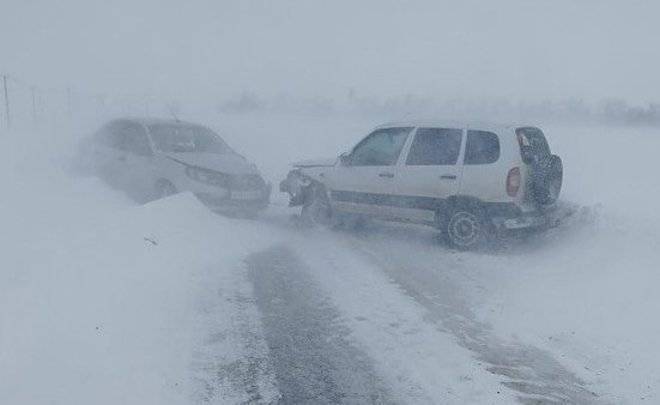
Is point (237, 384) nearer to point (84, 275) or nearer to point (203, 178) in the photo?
point (84, 275)

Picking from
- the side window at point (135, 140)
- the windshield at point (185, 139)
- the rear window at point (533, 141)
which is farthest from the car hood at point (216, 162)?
the rear window at point (533, 141)

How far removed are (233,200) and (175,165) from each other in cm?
121

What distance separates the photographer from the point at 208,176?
11.5 meters

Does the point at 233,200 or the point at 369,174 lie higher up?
the point at 369,174

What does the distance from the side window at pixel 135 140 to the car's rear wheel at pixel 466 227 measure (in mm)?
5677

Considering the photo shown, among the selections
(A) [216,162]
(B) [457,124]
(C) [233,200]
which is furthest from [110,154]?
(B) [457,124]

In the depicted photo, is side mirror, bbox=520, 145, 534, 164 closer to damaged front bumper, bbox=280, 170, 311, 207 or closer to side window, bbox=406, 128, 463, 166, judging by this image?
side window, bbox=406, 128, 463, 166

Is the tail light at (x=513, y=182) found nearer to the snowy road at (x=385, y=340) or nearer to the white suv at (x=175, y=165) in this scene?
the snowy road at (x=385, y=340)

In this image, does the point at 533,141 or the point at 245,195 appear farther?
the point at 245,195

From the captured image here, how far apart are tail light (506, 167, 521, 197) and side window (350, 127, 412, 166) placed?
6.13ft

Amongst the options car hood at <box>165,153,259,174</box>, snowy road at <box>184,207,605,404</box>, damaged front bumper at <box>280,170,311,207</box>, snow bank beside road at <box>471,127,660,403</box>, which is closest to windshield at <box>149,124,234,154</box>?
car hood at <box>165,153,259,174</box>

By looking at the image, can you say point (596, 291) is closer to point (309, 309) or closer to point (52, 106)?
point (309, 309)

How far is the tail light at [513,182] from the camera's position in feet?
30.3

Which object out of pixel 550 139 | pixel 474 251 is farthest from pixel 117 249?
pixel 550 139
